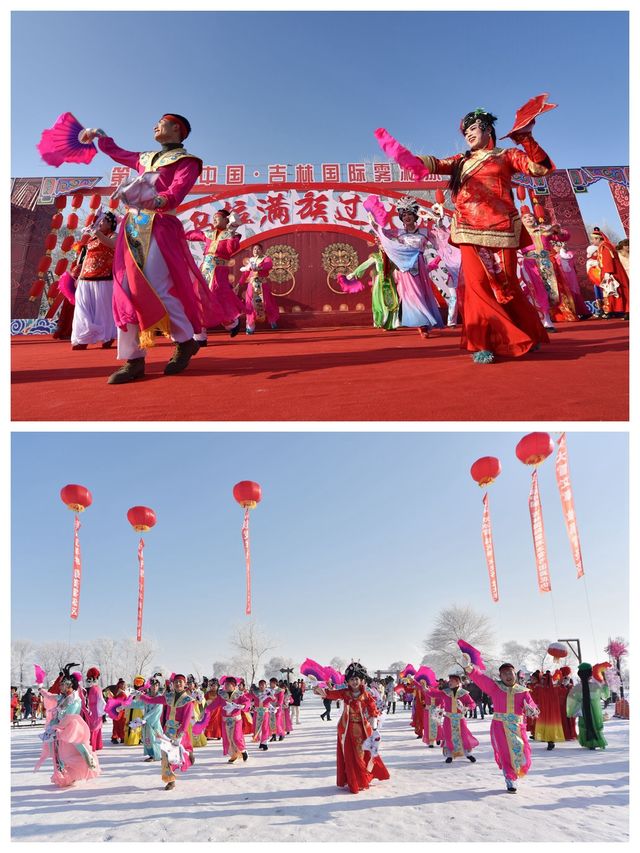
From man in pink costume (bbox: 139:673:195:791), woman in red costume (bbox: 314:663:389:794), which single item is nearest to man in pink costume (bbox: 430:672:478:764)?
woman in red costume (bbox: 314:663:389:794)

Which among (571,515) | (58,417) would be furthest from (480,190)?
(58,417)

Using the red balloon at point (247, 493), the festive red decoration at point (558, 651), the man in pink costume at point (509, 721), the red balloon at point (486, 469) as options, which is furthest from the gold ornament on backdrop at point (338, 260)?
the man in pink costume at point (509, 721)

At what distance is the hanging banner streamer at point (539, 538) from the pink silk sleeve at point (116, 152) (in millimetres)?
5471

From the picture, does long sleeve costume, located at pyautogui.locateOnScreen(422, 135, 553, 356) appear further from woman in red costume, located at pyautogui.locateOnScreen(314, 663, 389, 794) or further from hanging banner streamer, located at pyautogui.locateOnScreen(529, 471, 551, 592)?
woman in red costume, located at pyautogui.locateOnScreen(314, 663, 389, 794)

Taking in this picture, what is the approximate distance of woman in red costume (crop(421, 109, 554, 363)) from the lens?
5.14 metres

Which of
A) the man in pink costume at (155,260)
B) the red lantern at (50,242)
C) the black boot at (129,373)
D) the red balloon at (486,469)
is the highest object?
the red lantern at (50,242)

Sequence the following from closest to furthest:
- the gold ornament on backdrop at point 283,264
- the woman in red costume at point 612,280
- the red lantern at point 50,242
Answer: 1. the woman in red costume at point 612,280
2. the red lantern at point 50,242
3. the gold ornament on backdrop at point 283,264

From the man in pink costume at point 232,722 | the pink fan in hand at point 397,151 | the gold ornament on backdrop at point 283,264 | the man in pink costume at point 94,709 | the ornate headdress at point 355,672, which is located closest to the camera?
the pink fan in hand at point 397,151

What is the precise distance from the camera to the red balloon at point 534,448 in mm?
6852

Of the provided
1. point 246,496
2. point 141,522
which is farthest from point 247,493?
point 141,522

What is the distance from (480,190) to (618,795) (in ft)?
16.0

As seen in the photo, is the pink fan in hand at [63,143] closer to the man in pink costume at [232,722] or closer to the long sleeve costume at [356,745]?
the long sleeve costume at [356,745]

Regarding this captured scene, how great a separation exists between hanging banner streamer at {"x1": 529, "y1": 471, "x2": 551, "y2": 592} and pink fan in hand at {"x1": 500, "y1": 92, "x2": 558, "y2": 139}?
3951 millimetres

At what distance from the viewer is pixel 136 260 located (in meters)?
4.68
